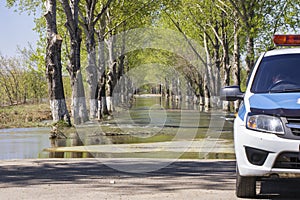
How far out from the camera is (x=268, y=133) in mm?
6266

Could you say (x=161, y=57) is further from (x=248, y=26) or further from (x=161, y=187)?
(x=161, y=187)

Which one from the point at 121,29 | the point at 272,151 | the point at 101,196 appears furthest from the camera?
the point at 121,29

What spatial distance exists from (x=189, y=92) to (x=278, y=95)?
75.5 m

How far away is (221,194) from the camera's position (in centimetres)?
748

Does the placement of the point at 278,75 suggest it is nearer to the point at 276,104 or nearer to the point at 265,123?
the point at 276,104

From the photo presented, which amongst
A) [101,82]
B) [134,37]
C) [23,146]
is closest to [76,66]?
[101,82]

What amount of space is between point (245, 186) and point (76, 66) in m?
21.1

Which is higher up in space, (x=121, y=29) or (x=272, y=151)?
(x=121, y=29)

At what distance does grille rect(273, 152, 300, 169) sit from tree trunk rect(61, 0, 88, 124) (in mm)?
19263

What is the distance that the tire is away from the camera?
695cm

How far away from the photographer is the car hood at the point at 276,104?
6.26 metres

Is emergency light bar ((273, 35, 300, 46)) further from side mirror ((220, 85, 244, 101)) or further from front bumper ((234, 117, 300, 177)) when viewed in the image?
front bumper ((234, 117, 300, 177))

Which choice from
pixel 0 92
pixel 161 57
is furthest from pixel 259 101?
pixel 0 92

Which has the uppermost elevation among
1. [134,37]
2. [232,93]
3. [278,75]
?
[134,37]
